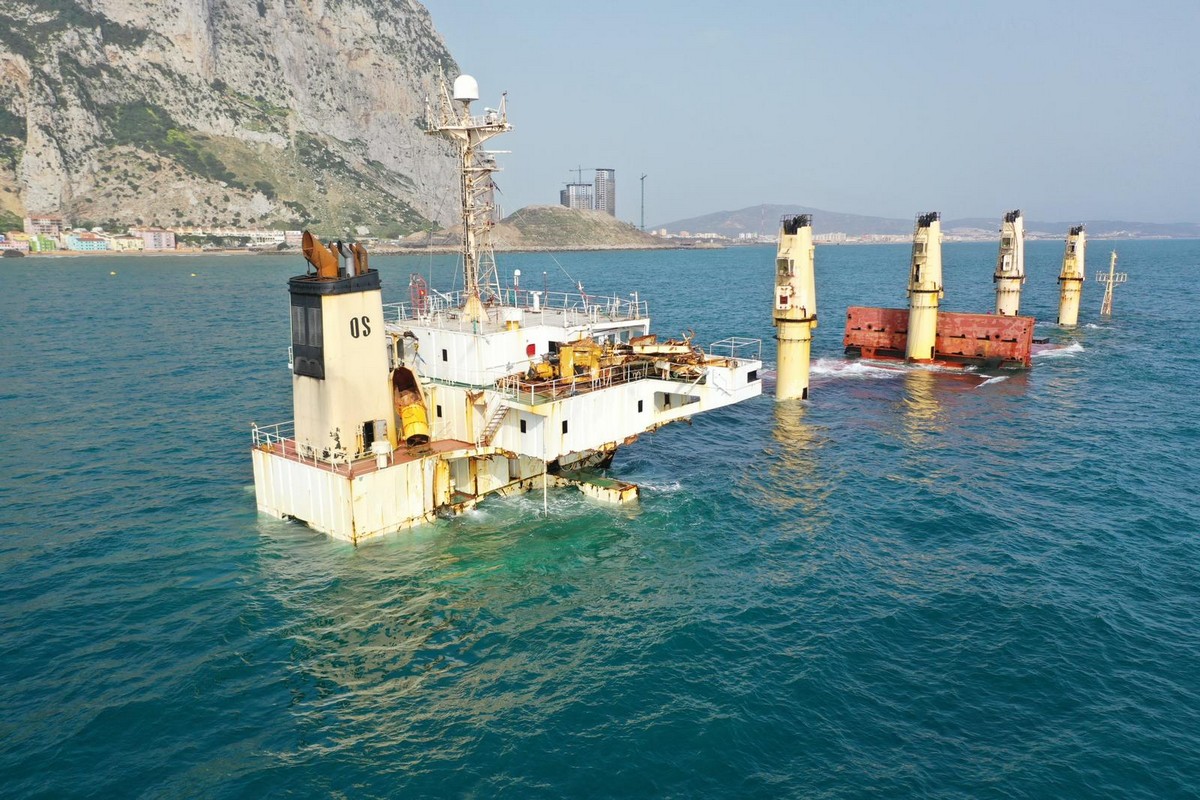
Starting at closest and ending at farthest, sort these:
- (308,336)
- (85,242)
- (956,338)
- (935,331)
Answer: (308,336) < (956,338) < (935,331) < (85,242)

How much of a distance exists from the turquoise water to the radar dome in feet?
60.1

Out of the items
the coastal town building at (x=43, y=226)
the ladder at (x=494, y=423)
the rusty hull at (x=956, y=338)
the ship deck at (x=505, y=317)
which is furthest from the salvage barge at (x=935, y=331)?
the coastal town building at (x=43, y=226)

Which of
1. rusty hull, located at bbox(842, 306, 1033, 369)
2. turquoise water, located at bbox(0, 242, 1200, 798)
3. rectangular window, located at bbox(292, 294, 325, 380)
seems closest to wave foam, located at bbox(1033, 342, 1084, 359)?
rusty hull, located at bbox(842, 306, 1033, 369)

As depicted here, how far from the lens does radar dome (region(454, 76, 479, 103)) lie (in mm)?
33781

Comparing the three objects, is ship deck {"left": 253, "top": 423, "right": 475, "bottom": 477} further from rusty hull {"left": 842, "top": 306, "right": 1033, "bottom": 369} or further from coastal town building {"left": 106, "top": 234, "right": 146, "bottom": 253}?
coastal town building {"left": 106, "top": 234, "right": 146, "bottom": 253}

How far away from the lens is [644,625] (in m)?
22.2

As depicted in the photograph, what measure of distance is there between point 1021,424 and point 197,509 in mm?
43713

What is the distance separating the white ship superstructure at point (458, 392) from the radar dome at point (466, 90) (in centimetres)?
10

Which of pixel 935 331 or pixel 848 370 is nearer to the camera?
pixel 848 370

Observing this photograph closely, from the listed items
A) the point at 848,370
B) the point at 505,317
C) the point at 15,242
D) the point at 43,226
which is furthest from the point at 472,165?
the point at 43,226

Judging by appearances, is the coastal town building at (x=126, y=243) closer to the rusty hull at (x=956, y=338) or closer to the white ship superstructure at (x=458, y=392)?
the rusty hull at (x=956, y=338)

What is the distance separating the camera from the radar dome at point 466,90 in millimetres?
33781

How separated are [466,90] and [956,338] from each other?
154ft

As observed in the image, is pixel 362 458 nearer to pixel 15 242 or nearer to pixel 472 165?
pixel 472 165
